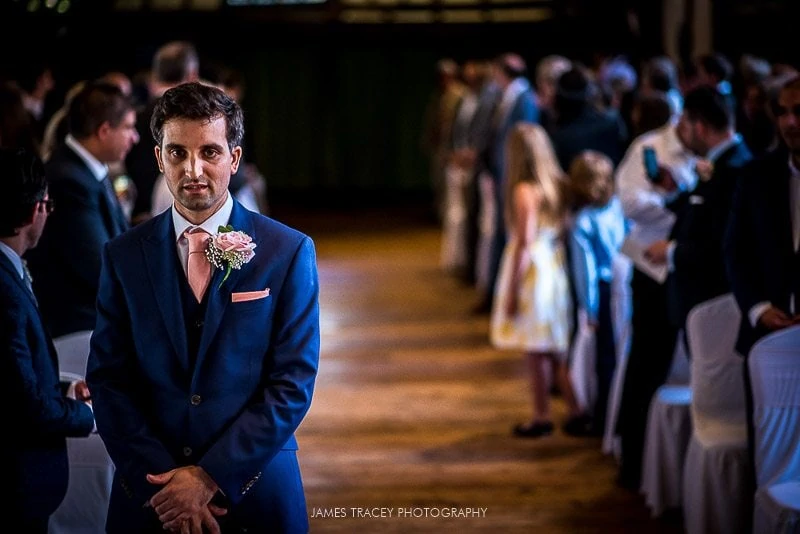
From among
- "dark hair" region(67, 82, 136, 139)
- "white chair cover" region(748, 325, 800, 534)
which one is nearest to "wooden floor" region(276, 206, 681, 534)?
"white chair cover" region(748, 325, 800, 534)

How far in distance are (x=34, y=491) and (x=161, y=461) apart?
58cm

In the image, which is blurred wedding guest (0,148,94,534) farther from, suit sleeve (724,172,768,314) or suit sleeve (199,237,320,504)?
suit sleeve (724,172,768,314)

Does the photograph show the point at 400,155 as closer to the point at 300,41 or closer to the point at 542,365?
the point at 300,41

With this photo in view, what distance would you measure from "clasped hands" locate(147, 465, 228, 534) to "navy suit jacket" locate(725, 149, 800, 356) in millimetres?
2030

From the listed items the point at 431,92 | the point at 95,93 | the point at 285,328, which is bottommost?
the point at 431,92

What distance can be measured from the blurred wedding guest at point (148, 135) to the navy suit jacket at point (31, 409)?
2.54 meters

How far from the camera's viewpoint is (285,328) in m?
2.38

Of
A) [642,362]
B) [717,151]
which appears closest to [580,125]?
[642,362]

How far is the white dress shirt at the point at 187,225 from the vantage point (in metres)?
2.39

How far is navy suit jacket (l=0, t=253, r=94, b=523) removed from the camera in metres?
2.64

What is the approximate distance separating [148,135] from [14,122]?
0.70m

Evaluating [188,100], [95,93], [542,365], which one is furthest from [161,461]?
[542,365]

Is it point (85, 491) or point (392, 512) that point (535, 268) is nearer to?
point (392, 512)

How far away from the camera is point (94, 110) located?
372 centimetres
